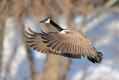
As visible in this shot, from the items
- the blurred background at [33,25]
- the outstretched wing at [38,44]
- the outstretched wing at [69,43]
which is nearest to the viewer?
the outstretched wing at [69,43]

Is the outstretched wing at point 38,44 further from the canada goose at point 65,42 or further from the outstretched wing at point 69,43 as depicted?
the outstretched wing at point 69,43

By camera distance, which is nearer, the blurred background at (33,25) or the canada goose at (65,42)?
the canada goose at (65,42)

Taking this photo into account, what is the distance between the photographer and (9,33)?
385 inches

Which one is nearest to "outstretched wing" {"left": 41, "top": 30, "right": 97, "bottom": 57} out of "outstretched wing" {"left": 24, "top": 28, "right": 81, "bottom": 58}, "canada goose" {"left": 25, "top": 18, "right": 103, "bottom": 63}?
"canada goose" {"left": 25, "top": 18, "right": 103, "bottom": 63}

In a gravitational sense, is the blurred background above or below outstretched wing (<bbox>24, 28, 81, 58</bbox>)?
above

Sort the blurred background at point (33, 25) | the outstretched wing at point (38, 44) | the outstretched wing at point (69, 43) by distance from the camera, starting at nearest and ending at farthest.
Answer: the outstretched wing at point (69, 43), the outstretched wing at point (38, 44), the blurred background at point (33, 25)

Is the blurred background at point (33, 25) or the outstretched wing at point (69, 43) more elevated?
the blurred background at point (33, 25)

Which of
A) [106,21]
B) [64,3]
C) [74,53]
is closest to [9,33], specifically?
[64,3]

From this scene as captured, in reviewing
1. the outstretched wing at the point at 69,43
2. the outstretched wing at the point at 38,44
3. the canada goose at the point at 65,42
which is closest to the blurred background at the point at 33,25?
the outstretched wing at the point at 38,44

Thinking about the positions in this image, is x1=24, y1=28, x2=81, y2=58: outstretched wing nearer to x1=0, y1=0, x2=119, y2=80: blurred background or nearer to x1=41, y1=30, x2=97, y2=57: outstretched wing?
x1=41, y1=30, x2=97, y2=57: outstretched wing

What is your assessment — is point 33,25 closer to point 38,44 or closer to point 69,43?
point 38,44

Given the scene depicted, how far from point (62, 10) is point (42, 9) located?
68 centimetres

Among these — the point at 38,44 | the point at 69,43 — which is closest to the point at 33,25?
the point at 38,44

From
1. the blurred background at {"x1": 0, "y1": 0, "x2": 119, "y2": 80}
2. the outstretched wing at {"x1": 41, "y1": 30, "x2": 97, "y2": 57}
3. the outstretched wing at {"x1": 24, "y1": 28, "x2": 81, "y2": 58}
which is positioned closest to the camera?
the outstretched wing at {"x1": 41, "y1": 30, "x2": 97, "y2": 57}
